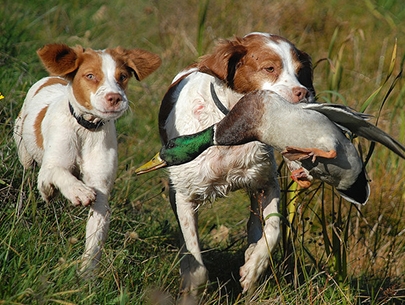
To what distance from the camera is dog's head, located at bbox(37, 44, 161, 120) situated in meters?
4.20

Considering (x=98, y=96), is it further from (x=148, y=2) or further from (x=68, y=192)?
(x=148, y=2)

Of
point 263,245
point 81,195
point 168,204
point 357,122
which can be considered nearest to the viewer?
point 357,122

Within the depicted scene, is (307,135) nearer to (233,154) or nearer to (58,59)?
(233,154)

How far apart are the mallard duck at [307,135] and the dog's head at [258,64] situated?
2.16 feet

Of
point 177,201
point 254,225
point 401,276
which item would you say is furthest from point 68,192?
point 401,276

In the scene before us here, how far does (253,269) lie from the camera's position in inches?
174

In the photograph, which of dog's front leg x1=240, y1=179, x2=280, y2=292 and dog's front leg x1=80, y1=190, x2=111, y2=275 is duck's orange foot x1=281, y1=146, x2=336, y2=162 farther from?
dog's front leg x1=80, y1=190, x2=111, y2=275

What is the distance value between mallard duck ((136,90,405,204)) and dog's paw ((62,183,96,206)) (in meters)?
0.44

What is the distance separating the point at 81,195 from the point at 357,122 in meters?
1.42

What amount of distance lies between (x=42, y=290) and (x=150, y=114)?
4.17 m

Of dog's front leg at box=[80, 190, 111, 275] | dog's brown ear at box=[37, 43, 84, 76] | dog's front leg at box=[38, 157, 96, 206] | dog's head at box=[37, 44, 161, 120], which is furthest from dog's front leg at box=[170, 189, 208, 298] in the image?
dog's brown ear at box=[37, 43, 84, 76]

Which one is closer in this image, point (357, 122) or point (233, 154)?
point (357, 122)

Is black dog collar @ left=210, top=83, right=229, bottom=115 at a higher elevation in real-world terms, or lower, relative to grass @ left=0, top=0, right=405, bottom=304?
higher

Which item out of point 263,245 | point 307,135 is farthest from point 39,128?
point 307,135
